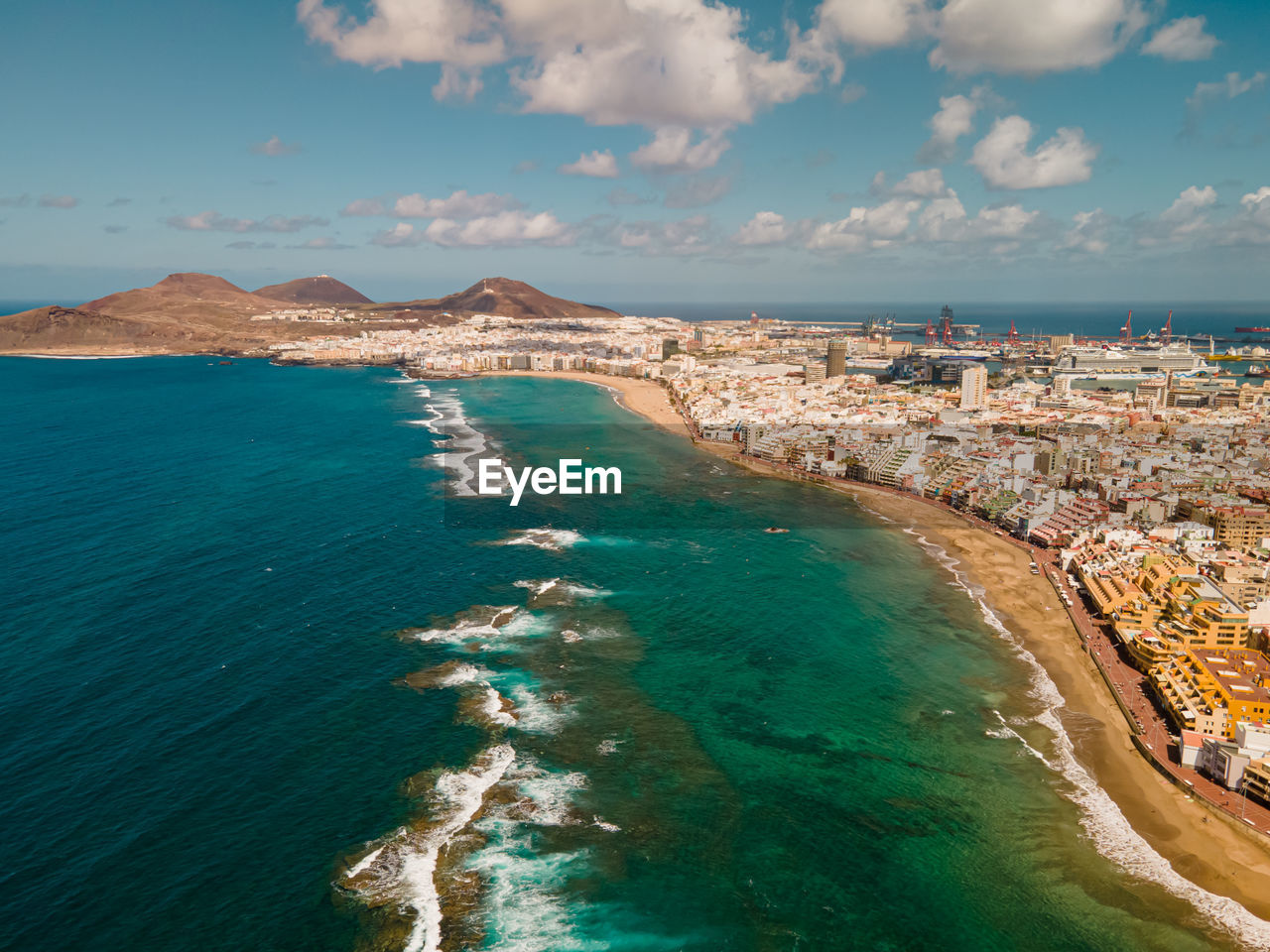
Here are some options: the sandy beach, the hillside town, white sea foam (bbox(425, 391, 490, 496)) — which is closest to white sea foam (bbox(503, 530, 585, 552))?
white sea foam (bbox(425, 391, 490, 496))

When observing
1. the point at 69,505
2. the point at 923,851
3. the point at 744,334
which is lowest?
the point at 923,851

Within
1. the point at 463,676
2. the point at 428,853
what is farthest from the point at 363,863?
the point at 463,676

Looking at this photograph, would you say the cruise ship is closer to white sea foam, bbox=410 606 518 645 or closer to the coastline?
the coastline

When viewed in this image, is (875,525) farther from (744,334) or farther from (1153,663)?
(744,334)

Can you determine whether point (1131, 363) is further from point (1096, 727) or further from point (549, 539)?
point (1096, 727)

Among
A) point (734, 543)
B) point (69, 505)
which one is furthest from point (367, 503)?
point (734, 543)

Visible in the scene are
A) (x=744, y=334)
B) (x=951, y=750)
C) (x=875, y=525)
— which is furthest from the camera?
(x=744, y=334)

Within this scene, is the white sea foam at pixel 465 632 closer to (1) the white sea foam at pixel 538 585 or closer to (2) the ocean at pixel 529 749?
(2) the ocean at pixel 529 749
